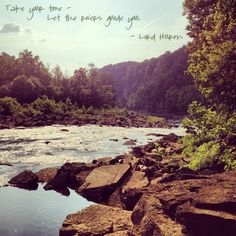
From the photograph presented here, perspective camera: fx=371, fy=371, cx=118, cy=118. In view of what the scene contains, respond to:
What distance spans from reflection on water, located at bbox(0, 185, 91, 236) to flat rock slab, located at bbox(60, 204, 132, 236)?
A: 2.22ft

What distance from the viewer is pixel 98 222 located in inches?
370

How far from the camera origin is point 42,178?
15422 millimetres

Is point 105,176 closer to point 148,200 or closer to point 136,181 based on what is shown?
Result: point 136,181

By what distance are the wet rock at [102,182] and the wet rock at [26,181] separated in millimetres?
2233

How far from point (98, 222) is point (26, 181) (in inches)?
234

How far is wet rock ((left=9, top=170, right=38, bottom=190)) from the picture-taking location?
14.4m

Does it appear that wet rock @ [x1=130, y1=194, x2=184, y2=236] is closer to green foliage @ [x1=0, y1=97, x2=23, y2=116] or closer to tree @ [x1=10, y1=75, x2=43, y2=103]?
green foliage @ [x1=0, y1=97, x2=23, y2=116]

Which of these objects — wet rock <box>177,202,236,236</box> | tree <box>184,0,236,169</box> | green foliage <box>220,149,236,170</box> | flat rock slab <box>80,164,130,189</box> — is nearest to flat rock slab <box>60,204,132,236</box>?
wet rock <box>177,202,236,236</box>

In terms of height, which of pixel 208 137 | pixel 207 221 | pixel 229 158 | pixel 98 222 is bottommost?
pixel 98 222

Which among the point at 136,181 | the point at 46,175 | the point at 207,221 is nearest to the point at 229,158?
the point at 136,181

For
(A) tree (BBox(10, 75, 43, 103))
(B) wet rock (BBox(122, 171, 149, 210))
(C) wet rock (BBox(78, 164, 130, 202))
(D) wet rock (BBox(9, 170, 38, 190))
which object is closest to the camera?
(B) wet rock (BBox(122, 171, 149, 210))

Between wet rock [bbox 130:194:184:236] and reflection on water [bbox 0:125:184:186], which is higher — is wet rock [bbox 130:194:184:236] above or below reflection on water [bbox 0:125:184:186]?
above

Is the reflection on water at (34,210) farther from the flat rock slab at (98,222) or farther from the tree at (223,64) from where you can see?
the tree at (223,64)

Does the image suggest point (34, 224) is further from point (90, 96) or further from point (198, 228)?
point (90, 96)
